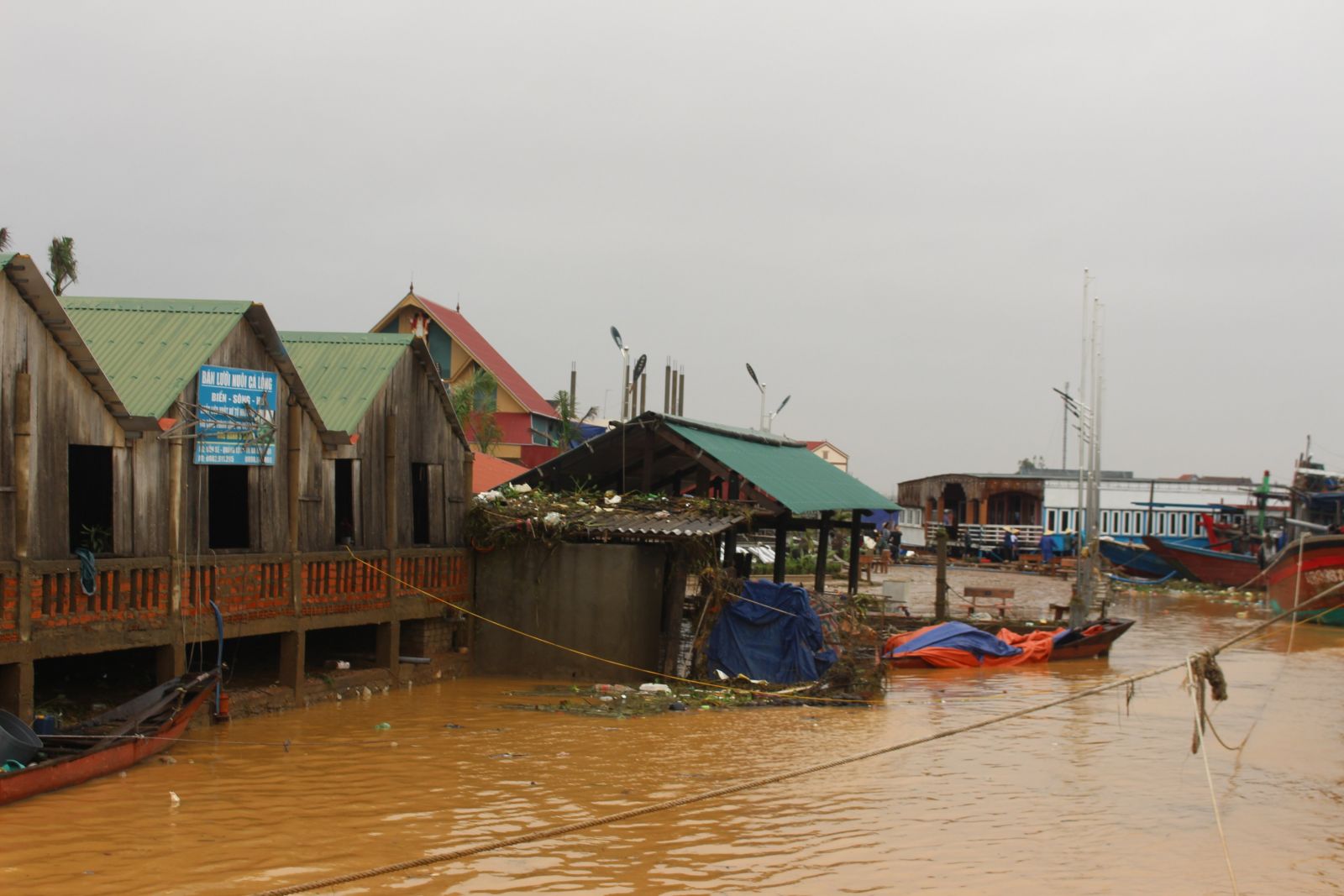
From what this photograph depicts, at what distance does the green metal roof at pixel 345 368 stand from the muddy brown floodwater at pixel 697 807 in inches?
147

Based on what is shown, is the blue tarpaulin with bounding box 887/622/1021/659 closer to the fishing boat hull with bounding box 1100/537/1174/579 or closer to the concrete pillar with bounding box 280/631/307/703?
the concrete pillar with bounding box 280/631/307/703

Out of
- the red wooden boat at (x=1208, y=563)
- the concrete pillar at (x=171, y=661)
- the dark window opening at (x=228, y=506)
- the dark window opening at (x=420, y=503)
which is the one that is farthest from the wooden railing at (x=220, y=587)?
the red wooden boat at (x=1208, y=563)

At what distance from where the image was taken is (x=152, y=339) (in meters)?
14.4

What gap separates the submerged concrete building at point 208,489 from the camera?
451 inches

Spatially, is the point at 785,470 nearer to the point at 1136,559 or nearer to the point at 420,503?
the point at 420,503

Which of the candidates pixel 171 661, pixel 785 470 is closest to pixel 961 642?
pixel 785 470

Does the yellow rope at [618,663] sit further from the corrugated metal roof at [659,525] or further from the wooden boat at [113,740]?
the wooden boat at [113,740]

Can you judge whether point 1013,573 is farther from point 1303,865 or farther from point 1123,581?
point 1303,865

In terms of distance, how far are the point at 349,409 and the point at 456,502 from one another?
8.63ft

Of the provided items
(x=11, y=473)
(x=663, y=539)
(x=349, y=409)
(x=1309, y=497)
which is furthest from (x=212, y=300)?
(x=1309, y=497)

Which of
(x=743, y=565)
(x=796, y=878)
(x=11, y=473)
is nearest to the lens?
(x=796, y=878)

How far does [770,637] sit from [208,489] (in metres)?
7.80

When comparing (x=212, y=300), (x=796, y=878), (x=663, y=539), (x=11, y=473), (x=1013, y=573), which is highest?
(x=212, y=300)

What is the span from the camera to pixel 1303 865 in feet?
33.4
